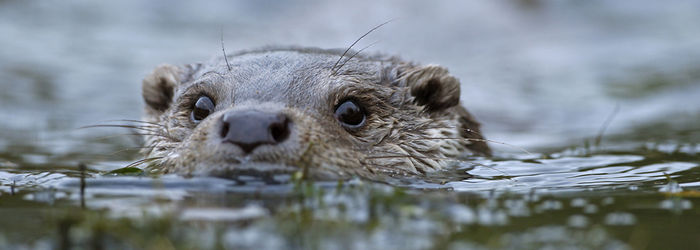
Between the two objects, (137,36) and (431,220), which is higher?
(137,36)

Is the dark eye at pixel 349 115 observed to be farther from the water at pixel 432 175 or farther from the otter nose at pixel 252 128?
the otter nose at pixel 252 128

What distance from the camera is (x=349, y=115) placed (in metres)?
5.38

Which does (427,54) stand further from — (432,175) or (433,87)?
(432,175)

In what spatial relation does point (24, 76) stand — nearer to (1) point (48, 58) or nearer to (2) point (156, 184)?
(1) point (48, 58)

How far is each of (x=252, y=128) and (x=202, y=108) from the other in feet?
3.99

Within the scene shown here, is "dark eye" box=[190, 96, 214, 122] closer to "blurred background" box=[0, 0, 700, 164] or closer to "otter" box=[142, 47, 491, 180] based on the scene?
"otter" box=[142, 47, 491, 180]

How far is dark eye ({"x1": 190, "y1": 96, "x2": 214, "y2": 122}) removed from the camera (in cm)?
536

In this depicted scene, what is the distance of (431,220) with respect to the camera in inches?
147

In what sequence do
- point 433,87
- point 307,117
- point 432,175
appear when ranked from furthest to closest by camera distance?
point 433,87 < point 432,175 < point 307,117

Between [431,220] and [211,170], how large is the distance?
123cm

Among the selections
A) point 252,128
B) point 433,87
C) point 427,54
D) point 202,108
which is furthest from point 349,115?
point 427,54

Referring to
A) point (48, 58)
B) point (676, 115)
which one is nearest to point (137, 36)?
point (48, 58)

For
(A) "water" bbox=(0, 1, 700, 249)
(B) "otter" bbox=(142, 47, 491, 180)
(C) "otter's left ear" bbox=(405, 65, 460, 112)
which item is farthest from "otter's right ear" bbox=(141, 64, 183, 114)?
(C) "otter's left ear" bbox=(405, 65, 460, 112)

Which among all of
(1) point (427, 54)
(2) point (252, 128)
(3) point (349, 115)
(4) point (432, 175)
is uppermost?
(1) point (427, 54)
